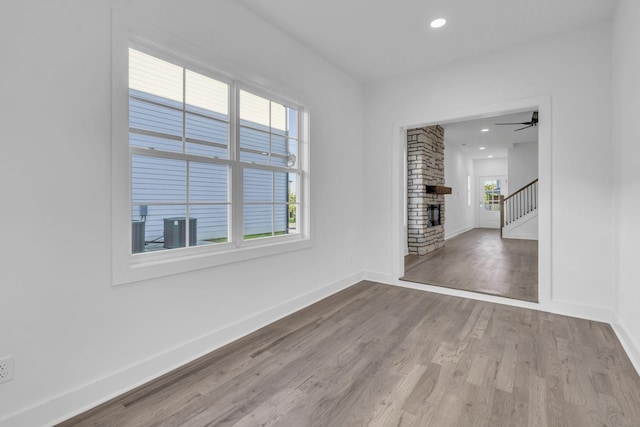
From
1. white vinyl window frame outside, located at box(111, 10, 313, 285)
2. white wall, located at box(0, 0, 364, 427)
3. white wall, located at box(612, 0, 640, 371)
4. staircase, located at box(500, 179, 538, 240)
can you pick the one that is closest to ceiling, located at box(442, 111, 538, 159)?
staircase, located at box(500, 179, 538, 240)

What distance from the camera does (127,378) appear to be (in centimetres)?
188

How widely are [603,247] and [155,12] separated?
4.16 metres

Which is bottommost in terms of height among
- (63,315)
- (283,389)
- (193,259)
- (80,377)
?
(283,389)

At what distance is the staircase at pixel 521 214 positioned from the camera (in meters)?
8.55

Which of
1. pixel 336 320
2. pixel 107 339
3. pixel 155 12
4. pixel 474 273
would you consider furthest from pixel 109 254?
pixel 474 273

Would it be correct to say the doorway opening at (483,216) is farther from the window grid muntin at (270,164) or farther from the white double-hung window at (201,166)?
the white double-hung window at (201,166)

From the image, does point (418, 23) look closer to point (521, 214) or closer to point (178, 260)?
point (178, 260)

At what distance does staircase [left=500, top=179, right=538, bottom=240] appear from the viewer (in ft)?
28.0

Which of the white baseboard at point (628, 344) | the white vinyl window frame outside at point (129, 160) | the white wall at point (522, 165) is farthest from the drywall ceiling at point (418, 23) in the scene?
the white wall at point (522, 165)

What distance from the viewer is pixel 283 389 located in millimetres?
1881

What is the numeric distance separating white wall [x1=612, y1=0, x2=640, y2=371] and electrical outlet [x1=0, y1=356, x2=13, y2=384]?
11.9 feet

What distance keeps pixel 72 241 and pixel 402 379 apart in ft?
6.92

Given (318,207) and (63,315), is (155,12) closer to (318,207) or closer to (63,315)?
(63,315)

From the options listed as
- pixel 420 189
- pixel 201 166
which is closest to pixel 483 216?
pixel 420 189
